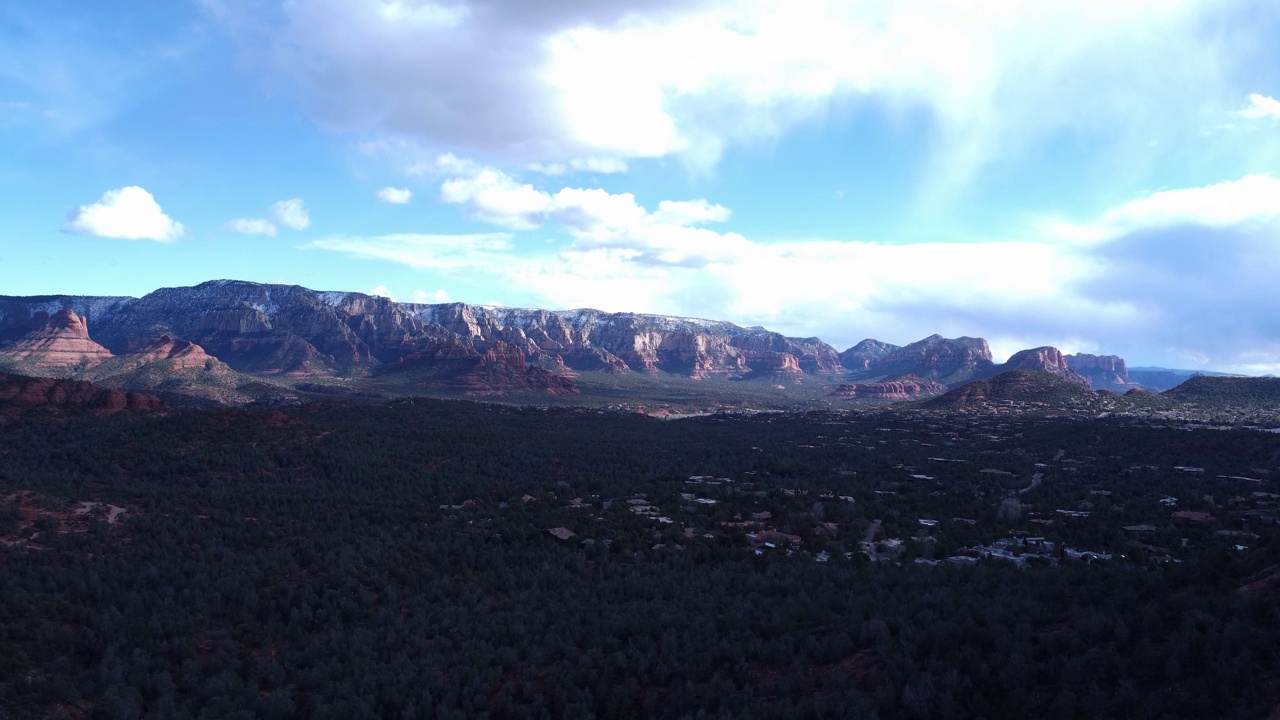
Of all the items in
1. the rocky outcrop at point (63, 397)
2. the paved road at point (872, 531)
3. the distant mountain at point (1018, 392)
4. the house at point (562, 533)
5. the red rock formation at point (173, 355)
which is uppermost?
the distant mountain at point (1018, 392)

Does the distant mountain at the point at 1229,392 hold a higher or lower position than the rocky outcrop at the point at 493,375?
higher

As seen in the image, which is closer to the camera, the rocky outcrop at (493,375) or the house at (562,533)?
the house at (562,533)

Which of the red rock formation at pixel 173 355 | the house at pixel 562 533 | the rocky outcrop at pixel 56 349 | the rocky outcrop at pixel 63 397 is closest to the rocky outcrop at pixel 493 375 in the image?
the red rock formation at pixel 173 355

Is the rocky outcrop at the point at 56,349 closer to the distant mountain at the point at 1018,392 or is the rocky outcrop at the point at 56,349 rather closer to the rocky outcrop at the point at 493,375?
the rocky outcrop at the point at 493,375

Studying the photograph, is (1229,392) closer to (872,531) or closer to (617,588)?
(872,531)

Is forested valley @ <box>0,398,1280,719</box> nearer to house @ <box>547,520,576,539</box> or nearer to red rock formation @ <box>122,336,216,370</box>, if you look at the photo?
house @ <box>547,520,576,539</box>

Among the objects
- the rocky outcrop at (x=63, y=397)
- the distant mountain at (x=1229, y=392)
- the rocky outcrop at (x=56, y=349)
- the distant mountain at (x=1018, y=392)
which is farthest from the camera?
the rocky outcrop at (x=56, y=349)

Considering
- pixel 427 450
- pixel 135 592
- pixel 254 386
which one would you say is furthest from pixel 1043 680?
pixel 254 386
